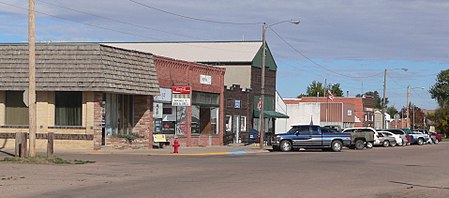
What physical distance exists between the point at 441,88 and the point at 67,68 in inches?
6115

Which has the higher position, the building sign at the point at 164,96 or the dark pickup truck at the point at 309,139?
the building sign at the point at 164,96

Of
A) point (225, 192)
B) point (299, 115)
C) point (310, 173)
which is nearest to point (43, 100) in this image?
point (310, 173)

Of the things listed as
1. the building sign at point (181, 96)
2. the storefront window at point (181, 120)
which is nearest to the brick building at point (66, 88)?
the building sign at point (181, 96)

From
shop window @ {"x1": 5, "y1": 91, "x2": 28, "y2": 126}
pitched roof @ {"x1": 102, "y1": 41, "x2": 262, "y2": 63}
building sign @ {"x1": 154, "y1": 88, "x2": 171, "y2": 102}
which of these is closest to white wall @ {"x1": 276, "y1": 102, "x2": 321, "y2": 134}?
pitched roof @ {"x1": 102, "y1": 41, "x2": 262, "y2": 63}

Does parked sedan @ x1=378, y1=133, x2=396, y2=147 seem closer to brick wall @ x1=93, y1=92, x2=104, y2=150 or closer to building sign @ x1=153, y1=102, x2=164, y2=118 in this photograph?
building sign @ x1=153, y1=102, x2=164, y2=118

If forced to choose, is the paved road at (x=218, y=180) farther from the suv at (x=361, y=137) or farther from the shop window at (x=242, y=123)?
the shop window at (x=242, y=123)

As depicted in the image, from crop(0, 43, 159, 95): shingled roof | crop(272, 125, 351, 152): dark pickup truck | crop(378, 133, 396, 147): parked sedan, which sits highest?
crop(0, 43, 159, 95): shingled roof

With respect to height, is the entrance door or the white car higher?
the entrance door

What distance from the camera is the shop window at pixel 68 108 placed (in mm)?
36906

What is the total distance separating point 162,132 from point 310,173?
21511mm

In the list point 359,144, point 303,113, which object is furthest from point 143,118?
point 303,113

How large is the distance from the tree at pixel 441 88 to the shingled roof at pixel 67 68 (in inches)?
5884

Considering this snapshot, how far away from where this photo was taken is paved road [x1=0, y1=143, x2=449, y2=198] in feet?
54.7

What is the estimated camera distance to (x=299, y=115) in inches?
3516
